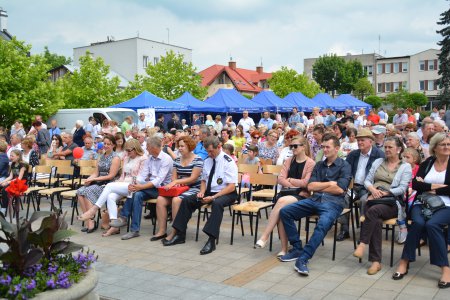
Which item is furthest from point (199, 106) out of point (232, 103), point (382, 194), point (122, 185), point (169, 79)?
point (169, 79)

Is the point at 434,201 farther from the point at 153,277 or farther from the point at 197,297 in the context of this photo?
the point at 153,277

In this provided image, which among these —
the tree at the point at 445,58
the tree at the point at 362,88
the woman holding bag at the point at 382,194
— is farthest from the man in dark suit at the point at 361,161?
the tree at the point at 362,88

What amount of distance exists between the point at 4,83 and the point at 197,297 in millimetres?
19455

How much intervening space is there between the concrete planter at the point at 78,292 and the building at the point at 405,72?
73.2 meters

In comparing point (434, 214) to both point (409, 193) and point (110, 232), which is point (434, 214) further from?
point (110, 232)

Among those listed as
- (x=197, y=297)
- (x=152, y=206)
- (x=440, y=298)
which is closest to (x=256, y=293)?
(x=197, y=297)

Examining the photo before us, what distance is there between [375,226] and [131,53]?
55165 millimetres

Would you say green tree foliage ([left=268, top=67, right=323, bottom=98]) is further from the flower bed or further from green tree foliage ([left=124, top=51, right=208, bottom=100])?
the flower bed

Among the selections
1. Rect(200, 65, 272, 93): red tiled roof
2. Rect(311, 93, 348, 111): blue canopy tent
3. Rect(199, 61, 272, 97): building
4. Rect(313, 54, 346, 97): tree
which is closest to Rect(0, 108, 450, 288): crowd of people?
Rect(311, 93, 348, 111): blue canopy tent

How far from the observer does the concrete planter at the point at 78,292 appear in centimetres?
370

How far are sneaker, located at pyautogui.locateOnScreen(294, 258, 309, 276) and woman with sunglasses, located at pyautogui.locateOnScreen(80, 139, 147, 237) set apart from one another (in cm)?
327

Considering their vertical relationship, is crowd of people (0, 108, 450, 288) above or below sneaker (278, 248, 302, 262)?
above

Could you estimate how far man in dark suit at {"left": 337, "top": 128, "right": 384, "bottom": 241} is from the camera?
7152 mm

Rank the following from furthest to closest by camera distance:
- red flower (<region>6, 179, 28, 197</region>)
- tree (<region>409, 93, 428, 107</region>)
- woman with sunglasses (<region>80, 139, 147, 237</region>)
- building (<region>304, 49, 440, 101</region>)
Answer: building (<region>304, 49, 440, 101</region>)
tree (<region>409, 93, 428, 107</region>)
woman with sunglasses (<region>80, 139, 147, 237</region>)
red flower (<region>6, 179, 28, 197</region>)
